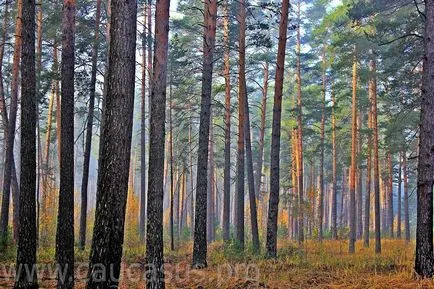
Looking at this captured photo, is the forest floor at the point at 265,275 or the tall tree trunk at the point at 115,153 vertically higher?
the tall tree trunk at the point at 115,153

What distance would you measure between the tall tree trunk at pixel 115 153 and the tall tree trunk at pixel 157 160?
2.17m

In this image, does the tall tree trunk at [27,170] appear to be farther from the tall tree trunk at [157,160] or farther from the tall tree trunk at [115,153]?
the tall tree trunk at [115,153]

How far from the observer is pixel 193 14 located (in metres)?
25.9

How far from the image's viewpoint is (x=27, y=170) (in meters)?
8.15

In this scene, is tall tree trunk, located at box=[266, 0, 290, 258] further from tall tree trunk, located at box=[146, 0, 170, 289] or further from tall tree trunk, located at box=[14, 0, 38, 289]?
tall tree trunk, located at box=[14, 0, 38, 289]

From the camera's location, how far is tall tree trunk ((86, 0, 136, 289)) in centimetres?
585

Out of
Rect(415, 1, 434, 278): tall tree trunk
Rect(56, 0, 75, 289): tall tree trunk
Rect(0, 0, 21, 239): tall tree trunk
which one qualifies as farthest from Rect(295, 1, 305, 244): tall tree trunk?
Rect(56, 0, 75, 289): tall tree trunk

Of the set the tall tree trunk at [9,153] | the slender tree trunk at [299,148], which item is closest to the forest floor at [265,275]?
the tall tree trunk at [9,153]

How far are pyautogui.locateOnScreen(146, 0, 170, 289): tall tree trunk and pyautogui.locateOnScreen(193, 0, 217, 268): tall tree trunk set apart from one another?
3.44 meters

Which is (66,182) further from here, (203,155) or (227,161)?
(227,161)

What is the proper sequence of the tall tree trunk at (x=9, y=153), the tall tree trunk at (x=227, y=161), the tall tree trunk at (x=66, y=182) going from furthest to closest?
1. the tall tree trunk at (x=227, y=161)
2. the tall tree trunk at (x=9, y=153)
3. the tall tree trunk at (x=66, y=182)

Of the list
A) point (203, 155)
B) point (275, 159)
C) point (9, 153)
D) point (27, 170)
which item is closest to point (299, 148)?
point (275, 159)

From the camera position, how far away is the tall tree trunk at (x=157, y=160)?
27.1 ft

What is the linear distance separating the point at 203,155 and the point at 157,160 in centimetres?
381
